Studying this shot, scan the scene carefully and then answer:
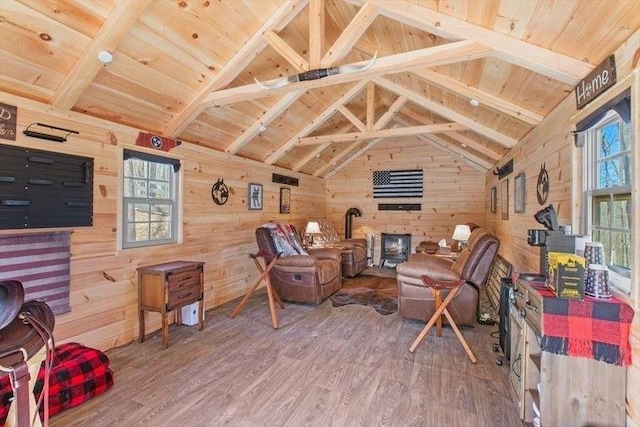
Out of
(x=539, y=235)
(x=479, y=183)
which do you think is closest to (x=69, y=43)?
(x=539, y=235)

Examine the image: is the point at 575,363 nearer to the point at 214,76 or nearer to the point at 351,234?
the point at 214,76

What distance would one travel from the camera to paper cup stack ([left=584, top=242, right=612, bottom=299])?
1.56 metres

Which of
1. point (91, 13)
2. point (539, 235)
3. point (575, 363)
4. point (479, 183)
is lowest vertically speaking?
point (575, 363)

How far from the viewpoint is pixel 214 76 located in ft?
10.2

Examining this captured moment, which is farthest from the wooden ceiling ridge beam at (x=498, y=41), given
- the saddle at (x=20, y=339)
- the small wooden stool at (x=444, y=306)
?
the saddle at (x=20, y=339)

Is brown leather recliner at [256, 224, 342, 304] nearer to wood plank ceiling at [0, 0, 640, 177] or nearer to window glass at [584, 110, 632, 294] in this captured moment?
wood plank ceiling at [0, 0, 640, 177]

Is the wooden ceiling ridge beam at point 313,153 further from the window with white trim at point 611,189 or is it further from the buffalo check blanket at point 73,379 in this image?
the buffalo check blanket at point 73,379

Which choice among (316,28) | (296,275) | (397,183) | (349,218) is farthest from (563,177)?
(349,218)

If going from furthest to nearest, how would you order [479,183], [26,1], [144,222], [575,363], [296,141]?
1. [479,183]
2. [296,141]
3. [144,222]
4. [26,1]
5. [575,363]

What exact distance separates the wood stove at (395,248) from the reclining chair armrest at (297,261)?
3.53 meters

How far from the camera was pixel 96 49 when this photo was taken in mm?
2217

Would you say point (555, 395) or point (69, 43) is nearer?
point (555, 395)

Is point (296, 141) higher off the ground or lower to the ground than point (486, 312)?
higher

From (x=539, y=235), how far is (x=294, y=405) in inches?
83.0
